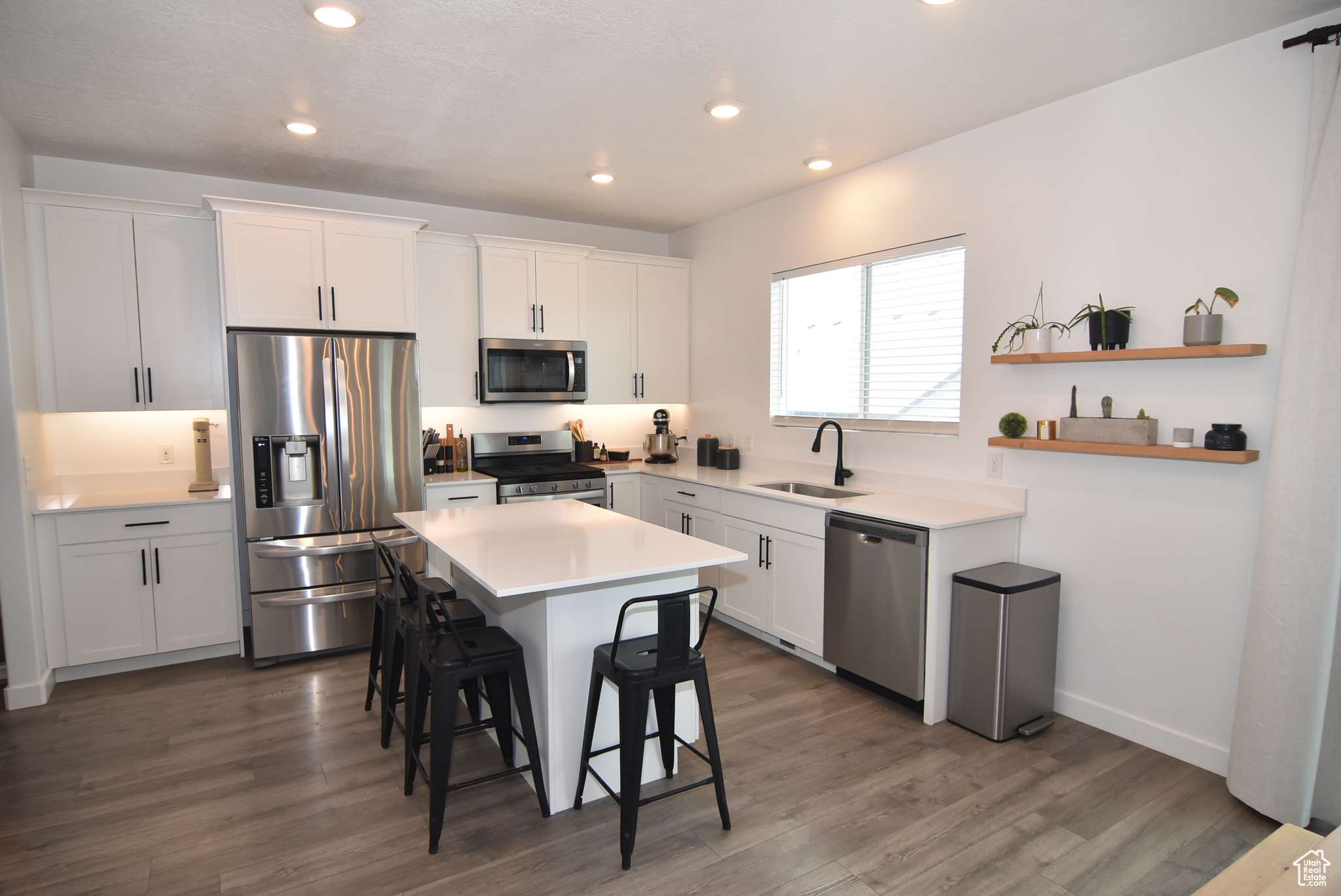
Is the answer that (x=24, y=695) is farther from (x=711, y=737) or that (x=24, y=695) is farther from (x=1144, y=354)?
(x=1144, y=354)

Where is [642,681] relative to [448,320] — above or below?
below

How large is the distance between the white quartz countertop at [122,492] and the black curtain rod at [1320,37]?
5.00 meters

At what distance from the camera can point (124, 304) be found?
373 centimetres

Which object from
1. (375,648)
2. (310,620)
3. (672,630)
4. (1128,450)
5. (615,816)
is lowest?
(615,816)

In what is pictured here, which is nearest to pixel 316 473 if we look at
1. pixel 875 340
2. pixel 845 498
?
pixel 845 498

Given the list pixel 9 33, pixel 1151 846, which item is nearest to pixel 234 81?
pixel 9 33

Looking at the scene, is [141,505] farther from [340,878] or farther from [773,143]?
[773,143]

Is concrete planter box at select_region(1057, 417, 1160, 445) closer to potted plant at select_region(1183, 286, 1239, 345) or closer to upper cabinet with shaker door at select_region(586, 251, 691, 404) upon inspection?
potted plant at select_region(1183, 286, 1239, 345)

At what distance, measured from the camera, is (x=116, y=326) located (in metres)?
3.73

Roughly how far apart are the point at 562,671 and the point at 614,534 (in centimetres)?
60

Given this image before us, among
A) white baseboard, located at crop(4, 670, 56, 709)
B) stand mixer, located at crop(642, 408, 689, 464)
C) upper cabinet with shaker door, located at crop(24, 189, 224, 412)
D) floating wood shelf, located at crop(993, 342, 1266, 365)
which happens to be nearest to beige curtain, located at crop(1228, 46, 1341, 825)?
floating wood shelf, located at crop(993, 342, 1266, 365)

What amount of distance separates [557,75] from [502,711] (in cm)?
251

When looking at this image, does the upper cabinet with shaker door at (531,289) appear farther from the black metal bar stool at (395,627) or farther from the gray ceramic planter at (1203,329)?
the gray ceramic planter at (1203,329)

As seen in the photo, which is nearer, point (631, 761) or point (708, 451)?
point (631, 761)
